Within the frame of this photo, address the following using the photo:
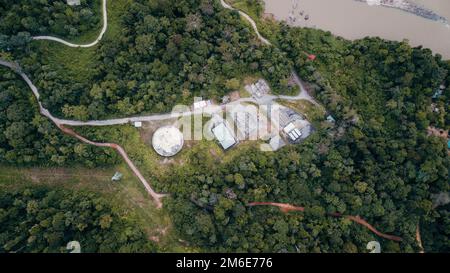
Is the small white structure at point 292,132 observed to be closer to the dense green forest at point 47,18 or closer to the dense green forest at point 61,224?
the dense green forest at point 61,224

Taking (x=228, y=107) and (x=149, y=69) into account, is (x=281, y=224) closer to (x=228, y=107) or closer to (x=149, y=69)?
(x=228, y=107)

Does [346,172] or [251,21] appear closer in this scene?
[346,172]

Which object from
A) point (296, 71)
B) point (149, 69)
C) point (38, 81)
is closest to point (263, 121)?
point (296, 71)

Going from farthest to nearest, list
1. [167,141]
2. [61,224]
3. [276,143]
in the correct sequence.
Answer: [276,143]
[167,141]
[61,224]

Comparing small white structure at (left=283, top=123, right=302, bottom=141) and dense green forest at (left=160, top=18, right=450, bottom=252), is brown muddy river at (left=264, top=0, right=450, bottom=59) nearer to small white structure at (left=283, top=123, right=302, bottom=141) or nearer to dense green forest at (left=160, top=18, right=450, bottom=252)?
dense green forest at (left=160, top=18, right=450, bottom=252)

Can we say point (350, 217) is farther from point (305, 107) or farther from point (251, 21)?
point (251, 21)

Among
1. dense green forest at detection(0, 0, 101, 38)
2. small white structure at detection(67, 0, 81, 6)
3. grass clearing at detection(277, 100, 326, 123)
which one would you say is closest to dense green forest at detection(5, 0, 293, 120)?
grass clearing at detection(277, 100, 326, 123)

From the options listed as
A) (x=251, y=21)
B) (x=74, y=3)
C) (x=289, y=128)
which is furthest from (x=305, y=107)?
(x=74, y=3)
